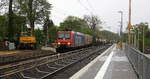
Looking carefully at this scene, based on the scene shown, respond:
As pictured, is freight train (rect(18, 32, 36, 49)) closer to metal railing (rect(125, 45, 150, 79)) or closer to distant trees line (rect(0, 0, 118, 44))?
distant trees line (rect(0, 0, 118, 44))

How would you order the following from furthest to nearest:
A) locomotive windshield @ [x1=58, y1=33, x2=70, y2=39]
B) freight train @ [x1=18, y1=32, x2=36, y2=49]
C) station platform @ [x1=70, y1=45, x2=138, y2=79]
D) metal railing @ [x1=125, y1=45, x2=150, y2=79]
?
1. freight train @ [x1=18, y1=32, x2=36, y2=49]
2. locomotive windshield @ [x1=58, y1=33, x2=70, y2=39]
3. station platform @ [x1=70, y1=45, x2=138, y2=79]
4. metal railing @ [x1=125, y1=45, x2=150, y2=79]

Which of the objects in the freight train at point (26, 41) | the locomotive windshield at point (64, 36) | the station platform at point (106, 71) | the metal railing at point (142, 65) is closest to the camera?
the metal railing at point (142, 65)

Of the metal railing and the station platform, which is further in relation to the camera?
the station platform

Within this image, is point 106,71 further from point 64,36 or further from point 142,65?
point 64,36

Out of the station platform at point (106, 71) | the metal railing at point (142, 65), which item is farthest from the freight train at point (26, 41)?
the metal railing at point (142, 65)

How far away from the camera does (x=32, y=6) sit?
199ft

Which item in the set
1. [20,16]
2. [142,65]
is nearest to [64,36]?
[20,16]

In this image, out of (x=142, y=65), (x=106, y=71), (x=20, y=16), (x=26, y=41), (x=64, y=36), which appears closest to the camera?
(x=142, y=65)

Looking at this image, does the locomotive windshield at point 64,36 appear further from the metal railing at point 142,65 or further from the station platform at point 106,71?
the metal railing at point 142,65

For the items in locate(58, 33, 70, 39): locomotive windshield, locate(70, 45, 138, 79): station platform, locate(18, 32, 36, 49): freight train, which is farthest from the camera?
locate(18, 32, 36, 49): freight train

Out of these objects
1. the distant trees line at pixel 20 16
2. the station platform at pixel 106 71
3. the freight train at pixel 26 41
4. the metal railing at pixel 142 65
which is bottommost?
the station platform at pixel 106 71

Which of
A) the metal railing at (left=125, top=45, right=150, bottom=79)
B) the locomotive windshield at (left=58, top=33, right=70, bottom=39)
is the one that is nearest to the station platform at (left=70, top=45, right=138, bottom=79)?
the metal railing at (left=125, top=45, right=150, bottom=79)

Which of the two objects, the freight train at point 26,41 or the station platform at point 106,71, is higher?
the freight train at point 26,41

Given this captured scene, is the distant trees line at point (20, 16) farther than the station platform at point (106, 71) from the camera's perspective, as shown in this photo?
Yes
